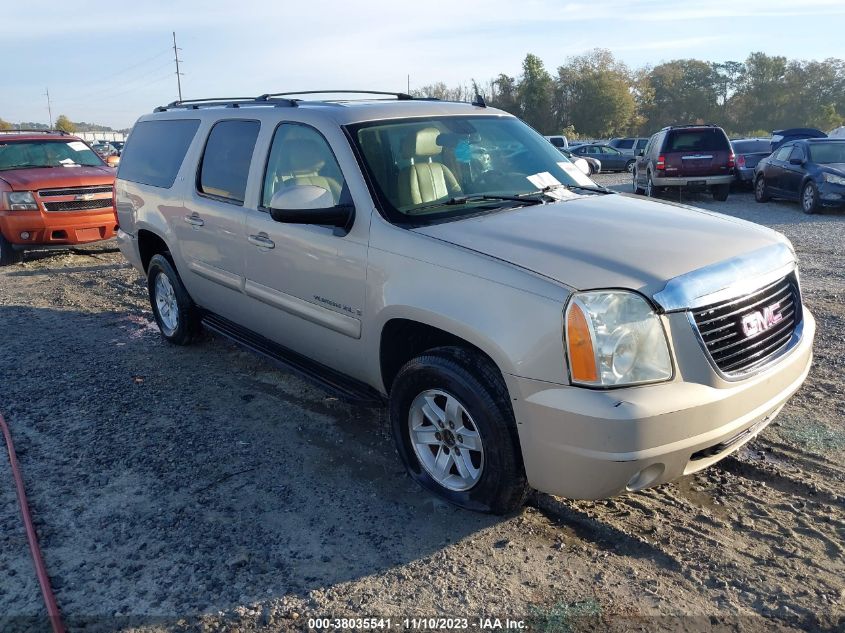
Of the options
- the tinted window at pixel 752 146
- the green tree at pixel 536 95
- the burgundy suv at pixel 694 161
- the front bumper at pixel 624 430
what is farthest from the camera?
the green tree at pixel 536 95

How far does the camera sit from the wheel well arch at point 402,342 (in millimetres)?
3406

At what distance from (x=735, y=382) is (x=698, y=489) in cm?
93

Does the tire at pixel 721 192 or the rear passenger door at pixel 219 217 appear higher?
the rear passenger door at pixel 219 217

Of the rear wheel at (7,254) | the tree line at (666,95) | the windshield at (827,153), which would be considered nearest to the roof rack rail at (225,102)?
the rear wheel at (7,254)

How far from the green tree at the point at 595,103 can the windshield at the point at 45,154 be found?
6623 cm

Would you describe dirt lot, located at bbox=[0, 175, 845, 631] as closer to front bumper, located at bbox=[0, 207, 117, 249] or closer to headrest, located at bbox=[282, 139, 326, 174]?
headrest, located at bbox=[282, 139, 326, 174]

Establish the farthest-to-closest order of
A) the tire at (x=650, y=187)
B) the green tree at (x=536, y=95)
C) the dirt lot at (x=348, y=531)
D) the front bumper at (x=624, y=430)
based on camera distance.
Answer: the green tree at (x=536, y=95), the tire at (x=650, y=187), the dirt lot at (x=348, y=531), the front bumper at (x=624, y=430)

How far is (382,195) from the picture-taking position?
3.66m

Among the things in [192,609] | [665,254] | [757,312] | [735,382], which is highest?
[665,254]

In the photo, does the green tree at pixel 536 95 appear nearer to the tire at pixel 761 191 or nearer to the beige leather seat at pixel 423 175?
the tire at pixel 761 191

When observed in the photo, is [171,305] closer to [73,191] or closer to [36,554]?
[36,554]

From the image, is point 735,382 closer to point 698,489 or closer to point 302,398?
point 698,489

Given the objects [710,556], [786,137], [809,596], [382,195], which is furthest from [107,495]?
[786,137]

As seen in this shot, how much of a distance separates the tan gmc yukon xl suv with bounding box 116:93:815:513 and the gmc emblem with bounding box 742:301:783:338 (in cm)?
1
